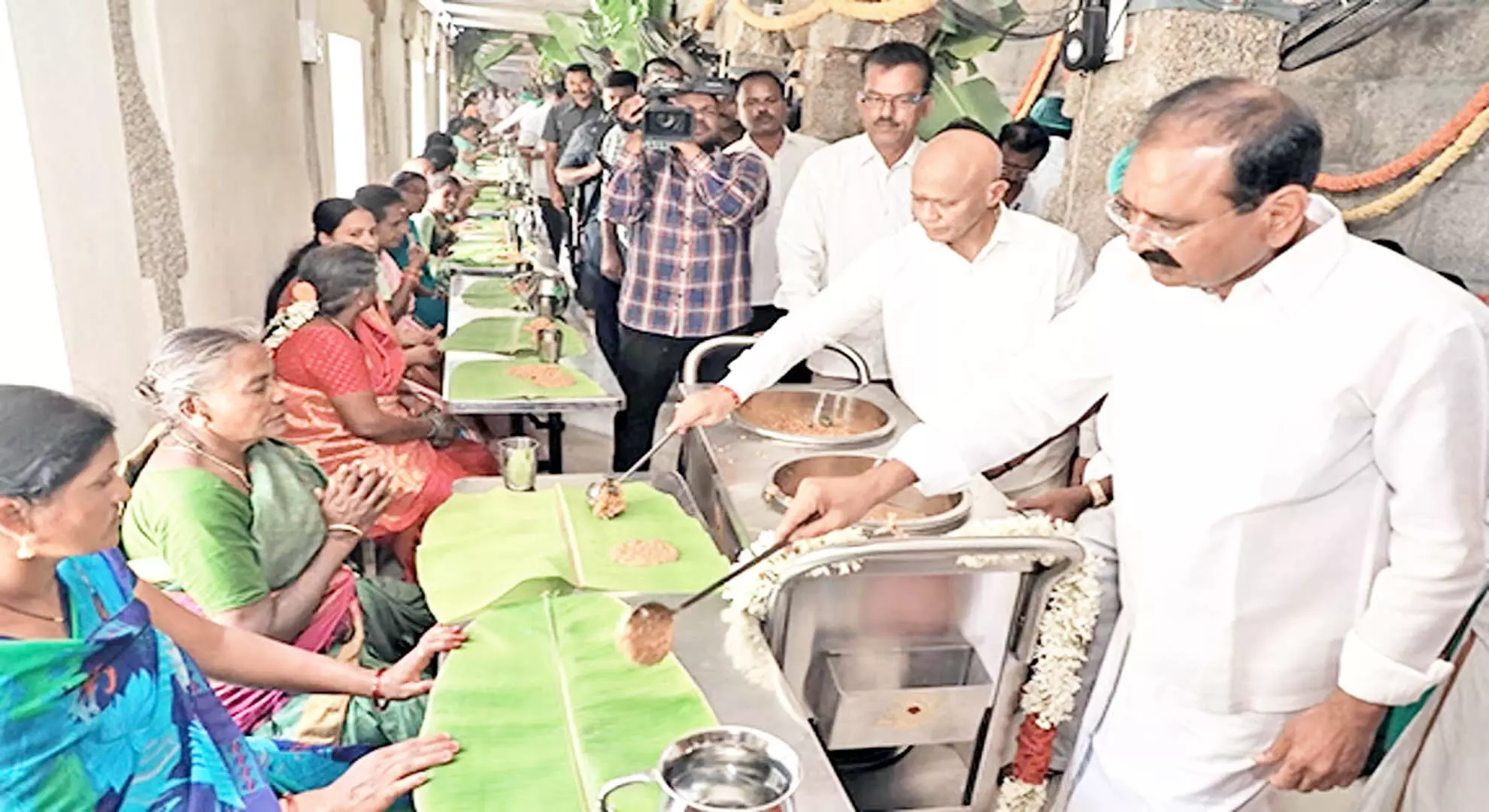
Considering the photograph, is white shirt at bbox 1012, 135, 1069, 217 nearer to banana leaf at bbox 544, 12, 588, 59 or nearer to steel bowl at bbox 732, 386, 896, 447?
steel bowl at bbox 732, 386, 896, 447

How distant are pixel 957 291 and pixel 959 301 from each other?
3 cm

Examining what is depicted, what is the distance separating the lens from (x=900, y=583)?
5.36ft

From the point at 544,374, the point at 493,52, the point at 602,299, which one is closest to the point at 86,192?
the point at 544,374

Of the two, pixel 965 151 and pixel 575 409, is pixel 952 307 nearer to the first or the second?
pixel 965 151

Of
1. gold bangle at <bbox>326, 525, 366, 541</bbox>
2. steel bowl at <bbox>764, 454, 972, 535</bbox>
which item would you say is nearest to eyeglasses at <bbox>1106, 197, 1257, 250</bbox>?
steel bowl at <bbox>764, 454, 972, 535</bbox>

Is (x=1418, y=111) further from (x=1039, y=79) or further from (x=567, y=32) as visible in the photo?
(x=567, y=32)

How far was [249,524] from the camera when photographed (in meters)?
1.88

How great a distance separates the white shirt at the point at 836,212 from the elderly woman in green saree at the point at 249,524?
183 cm

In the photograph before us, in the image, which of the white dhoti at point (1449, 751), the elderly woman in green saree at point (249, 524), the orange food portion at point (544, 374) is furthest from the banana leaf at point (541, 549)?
the white dhoti at point (1449, 751)

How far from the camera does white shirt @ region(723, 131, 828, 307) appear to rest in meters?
4.35

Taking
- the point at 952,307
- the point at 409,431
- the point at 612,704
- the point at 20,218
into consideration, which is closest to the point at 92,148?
the point at 20,218

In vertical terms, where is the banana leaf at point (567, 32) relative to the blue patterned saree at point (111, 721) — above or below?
above

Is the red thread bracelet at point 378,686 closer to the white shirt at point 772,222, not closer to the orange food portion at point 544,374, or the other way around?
the orange food portion at point 544,374

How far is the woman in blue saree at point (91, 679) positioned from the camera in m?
1.13
